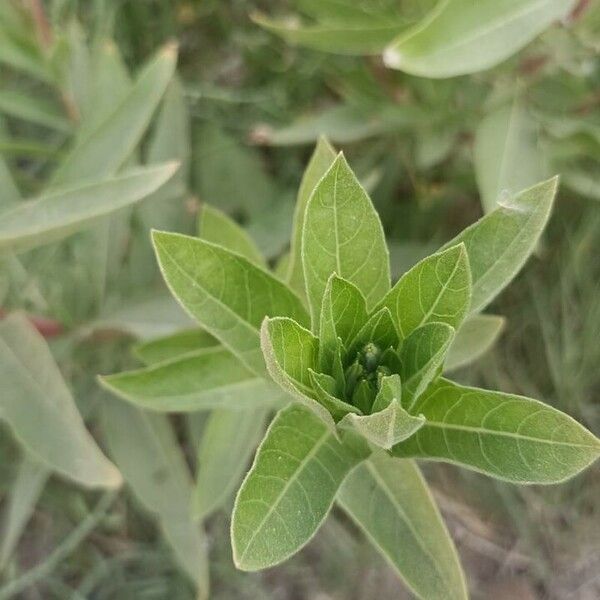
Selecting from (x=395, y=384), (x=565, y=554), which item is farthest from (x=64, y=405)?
(x=565, y=554)

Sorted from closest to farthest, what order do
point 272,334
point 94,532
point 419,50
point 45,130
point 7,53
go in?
1. point 272,334
2. point 419,50
3. point 7,53
4. point 94,532
5. point 45,130

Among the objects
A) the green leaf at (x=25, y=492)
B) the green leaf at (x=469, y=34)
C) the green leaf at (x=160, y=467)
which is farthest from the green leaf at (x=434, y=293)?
the green leaf at (x=25, y=492)

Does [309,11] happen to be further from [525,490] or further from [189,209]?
[525,490]

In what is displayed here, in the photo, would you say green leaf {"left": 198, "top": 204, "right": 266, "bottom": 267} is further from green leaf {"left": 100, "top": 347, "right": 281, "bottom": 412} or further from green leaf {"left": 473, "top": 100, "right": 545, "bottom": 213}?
green leaf {"left": 473, "top": 100, "right": 545, "bottom": 213}

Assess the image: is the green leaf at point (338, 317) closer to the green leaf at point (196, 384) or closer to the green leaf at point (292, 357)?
the green leaf at point (292, 357)

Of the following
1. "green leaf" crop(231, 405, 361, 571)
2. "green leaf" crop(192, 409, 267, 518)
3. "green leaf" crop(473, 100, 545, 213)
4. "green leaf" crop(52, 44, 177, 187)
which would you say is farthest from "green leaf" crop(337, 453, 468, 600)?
"green leaf" crop(52, 44, 177, 187)

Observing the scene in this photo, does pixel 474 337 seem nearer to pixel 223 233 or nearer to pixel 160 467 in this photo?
pixel 223 233
